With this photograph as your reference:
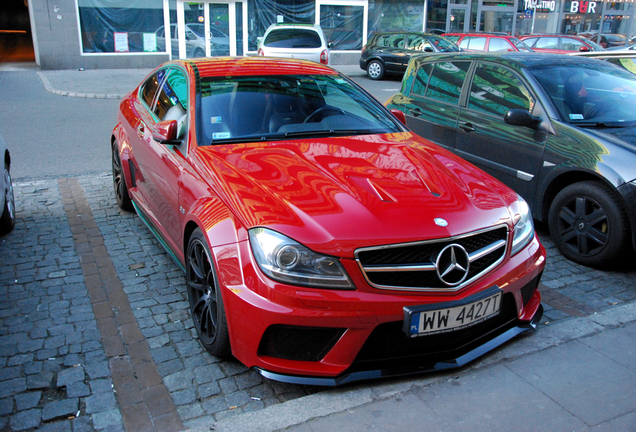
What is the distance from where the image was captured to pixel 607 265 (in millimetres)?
4520

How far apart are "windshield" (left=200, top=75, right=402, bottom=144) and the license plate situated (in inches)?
66.9

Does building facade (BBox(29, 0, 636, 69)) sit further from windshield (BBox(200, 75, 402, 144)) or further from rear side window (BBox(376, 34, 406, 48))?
windshield (BBox(200, 75, 402, 144))

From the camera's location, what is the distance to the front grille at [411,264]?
9.01ft

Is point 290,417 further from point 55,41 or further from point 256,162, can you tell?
point 55,41

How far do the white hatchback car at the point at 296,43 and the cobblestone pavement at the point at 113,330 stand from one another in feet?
41.6

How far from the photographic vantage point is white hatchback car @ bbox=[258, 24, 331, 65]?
1730 cm

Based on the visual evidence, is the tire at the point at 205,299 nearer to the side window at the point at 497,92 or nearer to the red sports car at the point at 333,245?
the red sports car at the point at 333,245

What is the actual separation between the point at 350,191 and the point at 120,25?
19629mm

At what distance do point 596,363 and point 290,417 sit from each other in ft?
5.87

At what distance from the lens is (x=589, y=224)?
4.57 m

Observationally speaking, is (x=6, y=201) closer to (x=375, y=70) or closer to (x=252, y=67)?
(x=252, y=67)

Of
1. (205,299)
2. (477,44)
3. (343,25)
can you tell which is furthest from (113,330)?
(343,25)

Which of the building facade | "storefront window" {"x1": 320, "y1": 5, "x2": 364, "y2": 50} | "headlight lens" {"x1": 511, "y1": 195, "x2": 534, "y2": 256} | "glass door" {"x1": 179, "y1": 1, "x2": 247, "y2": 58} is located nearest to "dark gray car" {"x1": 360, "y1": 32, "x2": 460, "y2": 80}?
"storefront window" {"x1": 320, "y1": 5, "x2": 364, "y2": 50}

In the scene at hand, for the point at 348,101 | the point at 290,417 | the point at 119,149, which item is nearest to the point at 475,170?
the point at 348,101
